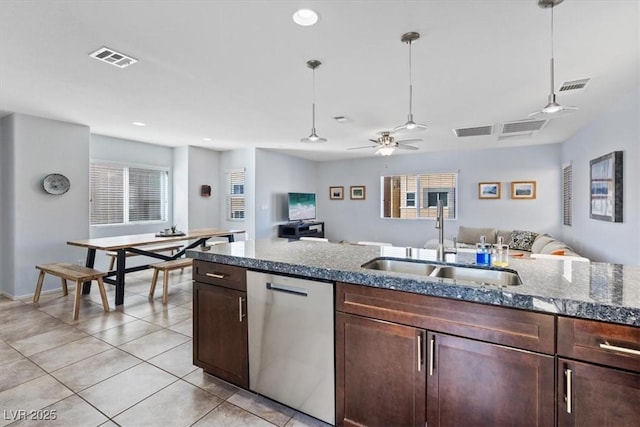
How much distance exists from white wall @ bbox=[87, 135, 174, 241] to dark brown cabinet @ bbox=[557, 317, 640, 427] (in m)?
6.27

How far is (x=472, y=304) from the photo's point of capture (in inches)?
50.6

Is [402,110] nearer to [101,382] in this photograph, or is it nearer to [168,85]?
[168,85]

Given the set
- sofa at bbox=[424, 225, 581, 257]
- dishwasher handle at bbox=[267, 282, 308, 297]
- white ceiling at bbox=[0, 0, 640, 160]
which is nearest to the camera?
dishwasher handle at bbox=[267, 282, 308, 297]

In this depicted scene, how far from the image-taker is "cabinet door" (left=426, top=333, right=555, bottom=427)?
3.88ft

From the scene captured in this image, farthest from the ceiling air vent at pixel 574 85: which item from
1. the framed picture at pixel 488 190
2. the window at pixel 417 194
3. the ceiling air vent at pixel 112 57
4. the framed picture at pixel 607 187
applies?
the ceiling air vent at pixel 112 57

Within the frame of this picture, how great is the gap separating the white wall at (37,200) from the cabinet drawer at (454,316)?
15.6 ft

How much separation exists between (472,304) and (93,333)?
3.43m

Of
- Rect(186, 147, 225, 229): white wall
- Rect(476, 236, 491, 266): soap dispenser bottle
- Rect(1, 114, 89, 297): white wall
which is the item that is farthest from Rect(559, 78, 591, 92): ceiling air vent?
Rect(1, 114, 89, 297): white wall

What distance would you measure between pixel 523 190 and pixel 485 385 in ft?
19.9

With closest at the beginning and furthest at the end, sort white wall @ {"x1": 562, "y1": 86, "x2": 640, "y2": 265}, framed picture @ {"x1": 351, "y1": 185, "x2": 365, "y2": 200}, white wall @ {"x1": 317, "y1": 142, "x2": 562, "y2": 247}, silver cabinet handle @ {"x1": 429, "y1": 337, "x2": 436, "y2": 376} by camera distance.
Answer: silver cabinet handle @ {"x1": 429, "y1": 337, "x2": 436, "y2": 376} → white wall @ {"x1": 562, "y1": 86, "x2": 640, "y2": 265} → white wall @ {"x1": 317, "y1": 142, "x2": 562, "y2": 247} → framed picture @ {"x1": 351, "y1": 185, "x2": 365, "y2": 200}

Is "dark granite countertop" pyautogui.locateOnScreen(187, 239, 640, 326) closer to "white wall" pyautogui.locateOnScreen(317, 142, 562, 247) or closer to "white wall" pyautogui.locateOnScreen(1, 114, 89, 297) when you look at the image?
"white wall" pyautogui.locateOnScreen(1, 114, 89, 297)

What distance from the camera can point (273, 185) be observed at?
686cm

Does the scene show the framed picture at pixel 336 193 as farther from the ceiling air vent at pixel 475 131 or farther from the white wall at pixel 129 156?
the white wall at pixel 129 156

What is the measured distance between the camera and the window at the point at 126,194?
5238 millimetres
